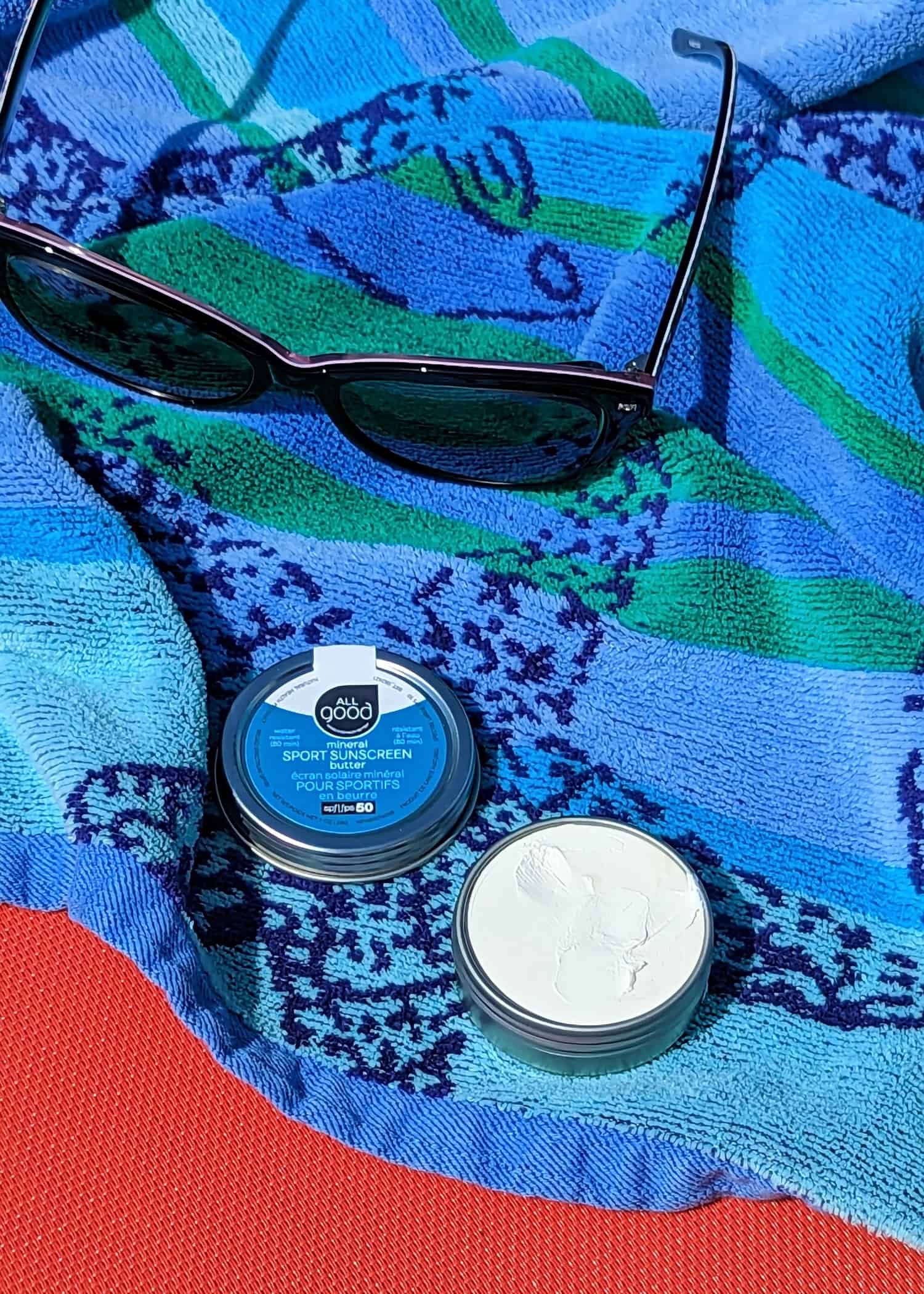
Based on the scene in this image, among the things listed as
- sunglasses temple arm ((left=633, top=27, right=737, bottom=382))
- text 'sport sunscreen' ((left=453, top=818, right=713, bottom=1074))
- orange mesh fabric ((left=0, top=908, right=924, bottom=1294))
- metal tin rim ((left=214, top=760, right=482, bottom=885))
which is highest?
sunglasses temple arm ((left=633, top=27, right=737, bottom=382))

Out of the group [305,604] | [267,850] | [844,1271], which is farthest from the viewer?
[305,604]

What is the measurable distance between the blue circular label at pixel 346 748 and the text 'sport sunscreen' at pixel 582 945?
62 millimetres

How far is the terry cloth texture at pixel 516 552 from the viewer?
620mm

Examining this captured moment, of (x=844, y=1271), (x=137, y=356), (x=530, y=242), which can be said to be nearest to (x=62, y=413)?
(x=137, y=356)

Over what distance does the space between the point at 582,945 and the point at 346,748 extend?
163 millimetres

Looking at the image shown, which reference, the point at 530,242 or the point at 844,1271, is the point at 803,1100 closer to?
the point at 844,1271

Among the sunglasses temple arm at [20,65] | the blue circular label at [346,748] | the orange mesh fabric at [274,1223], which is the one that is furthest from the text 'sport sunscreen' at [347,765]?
the sunglasses temple arm at [20,65]

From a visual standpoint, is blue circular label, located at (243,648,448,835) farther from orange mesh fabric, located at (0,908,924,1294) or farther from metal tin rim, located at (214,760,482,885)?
orange mesh fabric, located at (0,908,924,1294)

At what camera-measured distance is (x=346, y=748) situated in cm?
71

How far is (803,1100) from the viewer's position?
23.7 inches

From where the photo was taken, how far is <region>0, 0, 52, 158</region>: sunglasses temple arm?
0.78 meters

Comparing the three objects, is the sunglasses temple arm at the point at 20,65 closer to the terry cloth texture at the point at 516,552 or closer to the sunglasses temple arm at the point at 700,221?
the terry cloth texture at the point at 516,552

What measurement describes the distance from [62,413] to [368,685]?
0.25m

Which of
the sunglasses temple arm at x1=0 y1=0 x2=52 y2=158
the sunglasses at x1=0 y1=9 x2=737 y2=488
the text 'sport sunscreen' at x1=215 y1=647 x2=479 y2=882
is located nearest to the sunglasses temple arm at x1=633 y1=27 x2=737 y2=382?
the sunglasses at x1=0 y1=9 x2=737 y2=488
